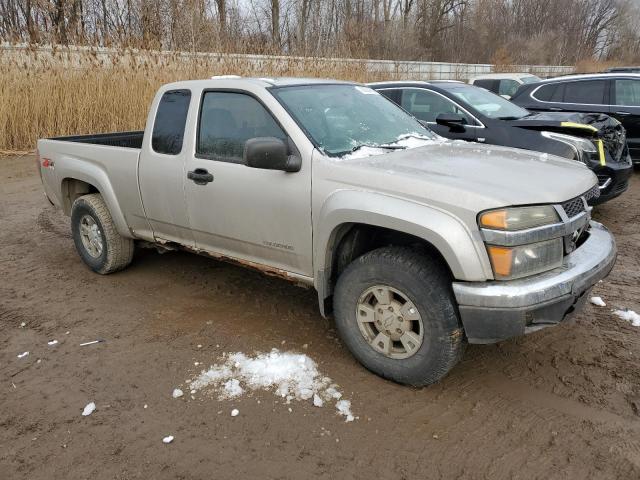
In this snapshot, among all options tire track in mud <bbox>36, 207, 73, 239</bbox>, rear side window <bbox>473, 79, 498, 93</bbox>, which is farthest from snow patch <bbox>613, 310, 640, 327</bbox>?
rear side window <bbox>473, 79, 498, 93</bbox>

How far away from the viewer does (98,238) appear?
16.5 feet

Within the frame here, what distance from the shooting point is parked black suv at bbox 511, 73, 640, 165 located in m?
8.47

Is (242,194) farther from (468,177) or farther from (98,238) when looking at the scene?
(98,238)

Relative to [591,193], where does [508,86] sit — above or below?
above

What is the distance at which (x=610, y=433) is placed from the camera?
268 centimetres

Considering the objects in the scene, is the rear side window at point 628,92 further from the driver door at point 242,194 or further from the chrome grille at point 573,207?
the driver door at point 242,194

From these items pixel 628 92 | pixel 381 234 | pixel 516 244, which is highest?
pixel 628 92

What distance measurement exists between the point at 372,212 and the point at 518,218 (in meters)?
0.76

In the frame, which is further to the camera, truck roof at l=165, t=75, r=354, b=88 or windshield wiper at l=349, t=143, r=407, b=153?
truck roof at l=165, t=75, r=354, b=88

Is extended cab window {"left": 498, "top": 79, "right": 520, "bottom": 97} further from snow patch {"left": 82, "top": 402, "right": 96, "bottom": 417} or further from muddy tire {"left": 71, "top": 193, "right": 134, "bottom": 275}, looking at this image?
snow patch {"left": 82, "top": 402, "right": 96, "bottom": 417}

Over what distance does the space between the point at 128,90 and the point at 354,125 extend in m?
9.50

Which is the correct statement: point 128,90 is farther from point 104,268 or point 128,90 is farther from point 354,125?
point 354,125

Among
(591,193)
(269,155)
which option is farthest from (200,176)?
(591,193)

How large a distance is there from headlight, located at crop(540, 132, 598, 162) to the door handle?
170 inches
